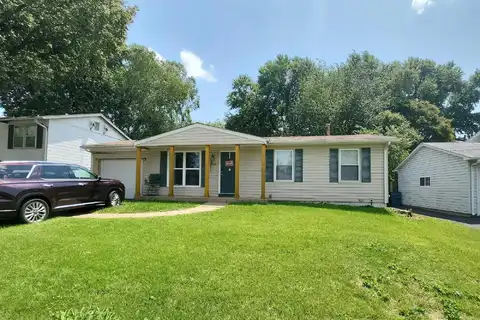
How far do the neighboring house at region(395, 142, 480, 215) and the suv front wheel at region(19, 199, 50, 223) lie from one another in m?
15.8

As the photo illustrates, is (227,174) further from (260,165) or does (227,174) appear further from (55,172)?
(55,172)

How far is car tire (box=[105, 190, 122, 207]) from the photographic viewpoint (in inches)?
421

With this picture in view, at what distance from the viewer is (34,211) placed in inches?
311

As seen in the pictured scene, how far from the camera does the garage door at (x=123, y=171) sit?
15180 mm

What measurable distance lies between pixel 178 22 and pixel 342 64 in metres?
19.5

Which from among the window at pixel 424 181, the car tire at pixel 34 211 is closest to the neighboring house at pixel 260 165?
the car tire at pixel 34 211

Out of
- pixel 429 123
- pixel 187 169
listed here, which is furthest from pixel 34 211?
pixel 429 123

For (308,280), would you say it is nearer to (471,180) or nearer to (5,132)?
(471,180)

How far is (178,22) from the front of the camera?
1633cm

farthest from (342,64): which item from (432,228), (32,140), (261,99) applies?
(32,140)

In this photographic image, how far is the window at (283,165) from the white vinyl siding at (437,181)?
783cm

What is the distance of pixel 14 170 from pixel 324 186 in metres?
10.6

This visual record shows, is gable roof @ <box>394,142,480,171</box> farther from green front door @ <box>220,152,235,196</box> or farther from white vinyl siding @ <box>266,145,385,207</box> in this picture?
green front door @ <box>220,152,235,196</box>

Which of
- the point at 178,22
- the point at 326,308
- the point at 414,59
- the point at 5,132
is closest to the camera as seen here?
the point at 326,308
